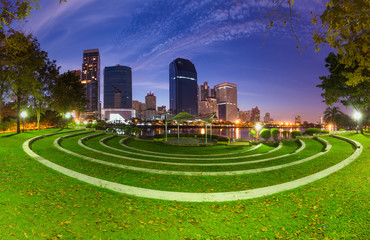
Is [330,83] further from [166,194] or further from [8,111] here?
[8,111]

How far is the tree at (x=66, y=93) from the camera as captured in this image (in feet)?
94.3

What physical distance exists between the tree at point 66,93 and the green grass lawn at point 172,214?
88.0 feet

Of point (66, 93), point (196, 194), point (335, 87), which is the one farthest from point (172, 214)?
point (66, 93)

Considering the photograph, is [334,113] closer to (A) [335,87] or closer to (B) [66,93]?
(A) [335,87]

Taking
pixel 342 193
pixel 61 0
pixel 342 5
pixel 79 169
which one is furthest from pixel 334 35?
pixel 79 169

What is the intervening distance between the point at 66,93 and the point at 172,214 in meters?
34.2

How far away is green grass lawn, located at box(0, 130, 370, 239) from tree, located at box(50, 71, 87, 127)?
88.0ft

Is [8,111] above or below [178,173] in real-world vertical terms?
above

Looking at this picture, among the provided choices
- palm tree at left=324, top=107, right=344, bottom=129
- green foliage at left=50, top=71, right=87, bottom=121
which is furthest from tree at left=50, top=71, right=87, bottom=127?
palm tree at left=324, top=107, right=344, bottom=129

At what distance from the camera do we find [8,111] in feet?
157

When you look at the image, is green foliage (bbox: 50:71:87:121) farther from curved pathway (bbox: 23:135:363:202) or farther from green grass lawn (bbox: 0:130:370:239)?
curved pathway (bbox: 23:135:363:202)

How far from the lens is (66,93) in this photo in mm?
31172

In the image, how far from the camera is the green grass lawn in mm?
3973

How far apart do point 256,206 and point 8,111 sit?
65.9m
